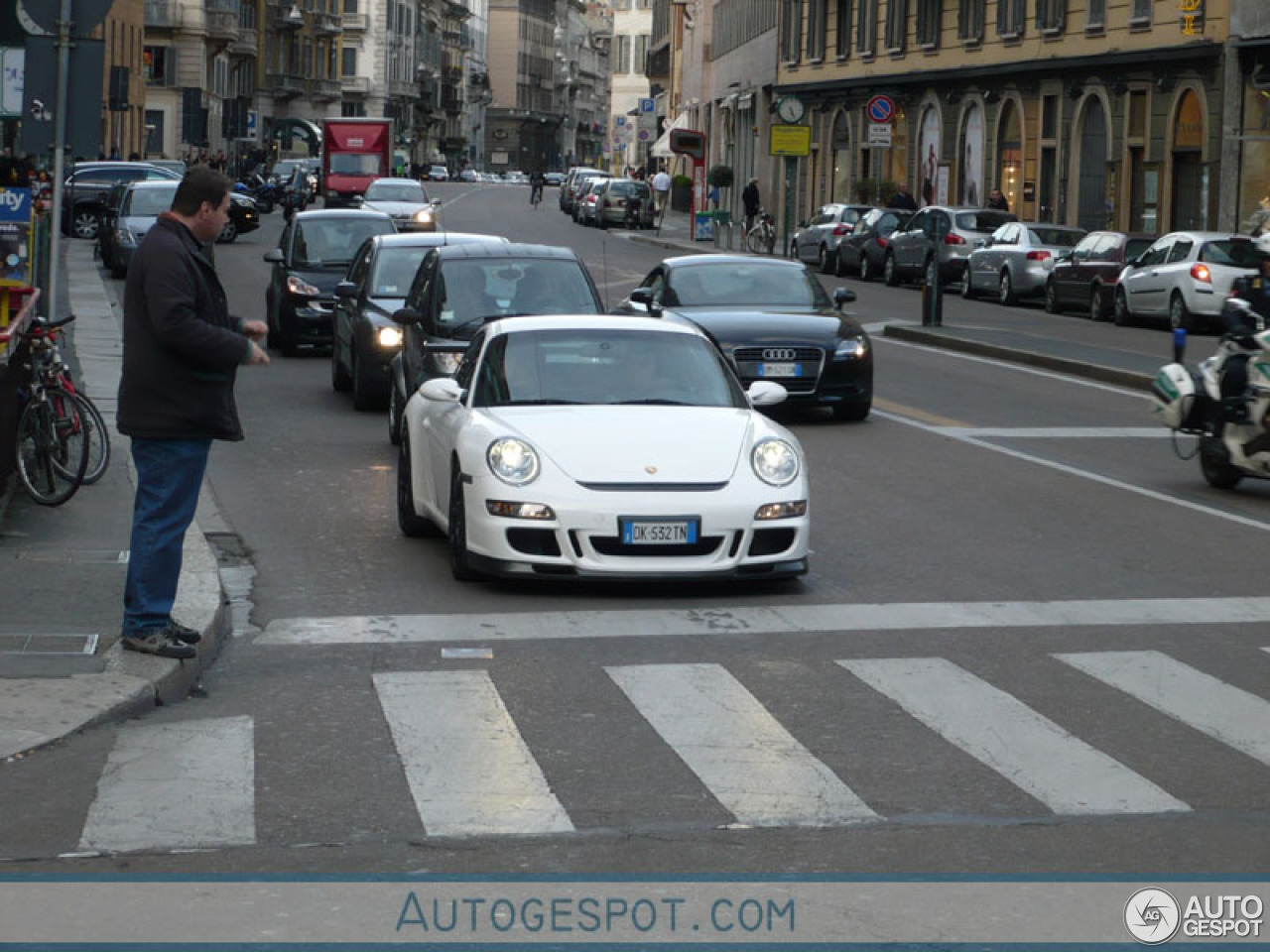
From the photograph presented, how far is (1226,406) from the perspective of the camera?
1543cm

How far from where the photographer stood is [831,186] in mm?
71812

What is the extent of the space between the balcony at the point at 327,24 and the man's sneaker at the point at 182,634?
131 meters

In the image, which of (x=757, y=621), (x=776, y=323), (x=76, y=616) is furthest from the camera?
(x=776, y=323)

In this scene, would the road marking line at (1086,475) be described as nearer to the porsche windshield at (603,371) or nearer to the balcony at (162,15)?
the porsche windshield at (603,371)

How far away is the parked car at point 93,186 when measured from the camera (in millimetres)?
50469

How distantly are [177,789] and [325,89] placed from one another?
134970mm

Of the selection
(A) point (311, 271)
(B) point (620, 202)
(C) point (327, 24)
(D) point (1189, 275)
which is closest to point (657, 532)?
(A) point (311, 271)

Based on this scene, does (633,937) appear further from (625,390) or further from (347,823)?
(625,390)

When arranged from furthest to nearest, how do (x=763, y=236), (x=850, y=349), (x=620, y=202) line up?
(x=620, y=202) → (x=763, y=236) → (x=850, y=349)

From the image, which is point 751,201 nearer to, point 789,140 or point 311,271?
point 789,140

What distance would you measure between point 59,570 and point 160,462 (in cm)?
230

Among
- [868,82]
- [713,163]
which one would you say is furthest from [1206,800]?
[713,163]

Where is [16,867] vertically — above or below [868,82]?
below

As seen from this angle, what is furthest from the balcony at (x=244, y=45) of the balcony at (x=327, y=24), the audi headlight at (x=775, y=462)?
the audi headlight at (x=775, y=462)
